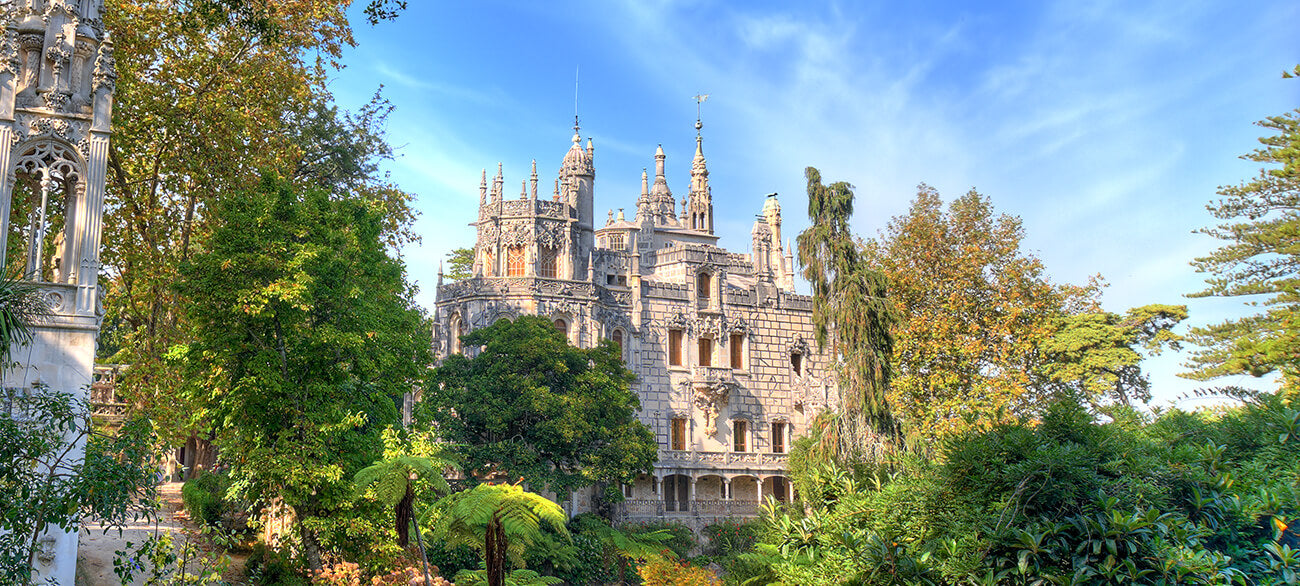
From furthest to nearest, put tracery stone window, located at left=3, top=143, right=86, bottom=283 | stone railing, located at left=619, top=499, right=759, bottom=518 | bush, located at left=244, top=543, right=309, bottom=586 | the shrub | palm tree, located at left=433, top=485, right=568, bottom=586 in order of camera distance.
→ stone railing, located at left=619, top=499, right=759, bottom=518 < the shrub < bush, located at left=244, top=543, right=309, bottom=586 < tracery stone window, located at left=3, top=143, right=86, bottom=283 < palm tree, located at left=433, top=485, right=568, bottom=586

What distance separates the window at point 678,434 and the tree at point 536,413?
7141mm

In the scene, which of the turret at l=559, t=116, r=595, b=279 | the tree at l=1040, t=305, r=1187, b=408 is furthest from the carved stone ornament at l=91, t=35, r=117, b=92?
the turret at l=559, t=116, r=595, b=279

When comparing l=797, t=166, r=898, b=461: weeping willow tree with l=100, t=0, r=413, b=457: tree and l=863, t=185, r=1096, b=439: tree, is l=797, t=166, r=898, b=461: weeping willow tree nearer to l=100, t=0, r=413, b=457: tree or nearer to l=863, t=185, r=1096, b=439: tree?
l=863, t=185, r=1096, b=439: tree

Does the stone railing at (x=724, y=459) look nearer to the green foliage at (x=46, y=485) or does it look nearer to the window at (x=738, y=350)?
the window at (x=738, y=350)

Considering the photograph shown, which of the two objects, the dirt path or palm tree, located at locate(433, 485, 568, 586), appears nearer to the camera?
palm tree, located at locate(433, 485, 568, 586)

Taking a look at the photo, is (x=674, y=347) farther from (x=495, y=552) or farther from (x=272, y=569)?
(x=495, y=552)

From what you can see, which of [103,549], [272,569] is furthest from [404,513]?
[103,549]

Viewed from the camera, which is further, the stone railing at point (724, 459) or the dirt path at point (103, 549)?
the stone railing at point (724, 459)

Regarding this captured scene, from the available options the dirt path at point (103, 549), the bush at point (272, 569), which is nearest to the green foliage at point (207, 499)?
the dirt path at point (103, 549)

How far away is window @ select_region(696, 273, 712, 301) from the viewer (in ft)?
145

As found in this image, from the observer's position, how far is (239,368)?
17359mm

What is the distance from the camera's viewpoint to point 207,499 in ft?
70.7

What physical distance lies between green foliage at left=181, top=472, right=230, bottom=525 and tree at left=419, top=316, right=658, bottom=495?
8.70 m

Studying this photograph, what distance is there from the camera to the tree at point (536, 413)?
31.7 m
